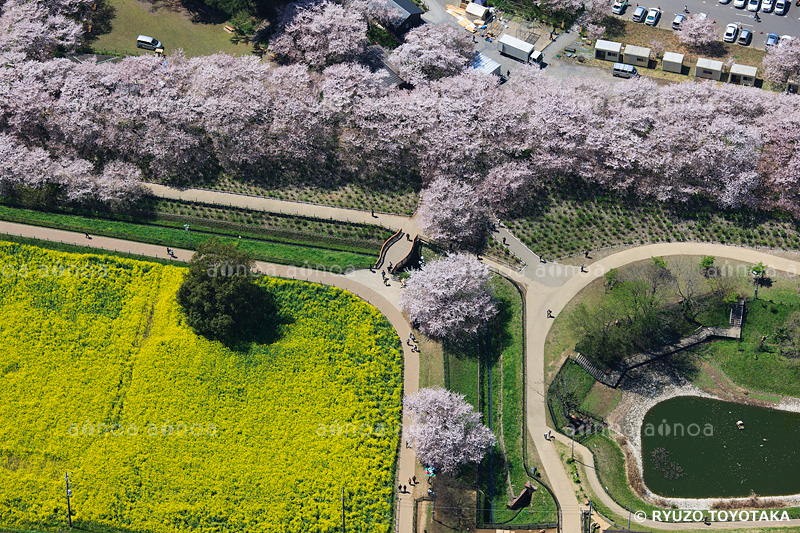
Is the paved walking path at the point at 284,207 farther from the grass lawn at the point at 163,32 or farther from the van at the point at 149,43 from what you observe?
the grass lawn at the point at 163,32

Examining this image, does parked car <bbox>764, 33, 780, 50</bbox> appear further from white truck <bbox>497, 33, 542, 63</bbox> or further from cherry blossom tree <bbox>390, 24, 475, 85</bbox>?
cherry blossom tree <bbox>390, 24, 475, 85</bbox>

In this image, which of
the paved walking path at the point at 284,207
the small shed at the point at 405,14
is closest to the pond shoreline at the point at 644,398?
the paved walking path at the point at 284,207

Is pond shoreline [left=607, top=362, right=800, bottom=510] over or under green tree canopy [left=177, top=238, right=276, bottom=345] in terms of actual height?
under

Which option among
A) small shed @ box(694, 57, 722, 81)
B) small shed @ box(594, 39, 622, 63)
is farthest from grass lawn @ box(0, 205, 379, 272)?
small shed @ box(694, 57, 722, 81)

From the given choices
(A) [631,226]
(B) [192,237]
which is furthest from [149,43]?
(A) [631,226]

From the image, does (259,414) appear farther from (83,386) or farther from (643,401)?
(643,401)

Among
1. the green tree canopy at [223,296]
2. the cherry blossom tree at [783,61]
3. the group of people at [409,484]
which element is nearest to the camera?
the group of people at [409,484]
